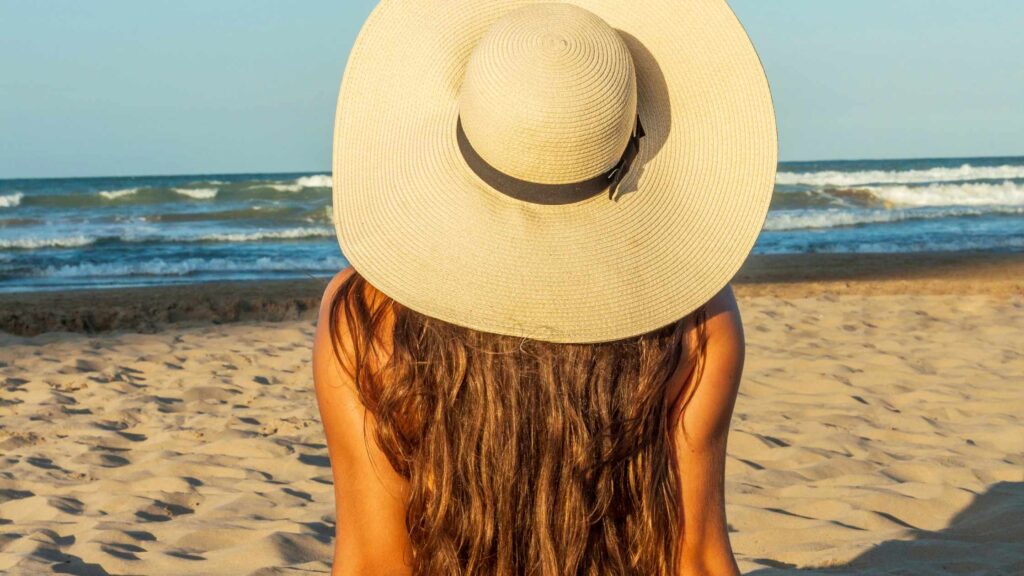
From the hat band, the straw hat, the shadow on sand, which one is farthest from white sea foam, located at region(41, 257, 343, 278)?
the hat band

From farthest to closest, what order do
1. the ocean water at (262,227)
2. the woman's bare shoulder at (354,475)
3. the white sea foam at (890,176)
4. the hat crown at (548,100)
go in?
the white sea foam at (890,176)
the ocean water at (262,227)
the woman's bare shoulder at (354,475)
the hat crown at (548,100)

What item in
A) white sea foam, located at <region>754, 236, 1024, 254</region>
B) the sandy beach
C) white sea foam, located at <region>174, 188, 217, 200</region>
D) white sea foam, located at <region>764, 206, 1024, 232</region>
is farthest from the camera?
white sea foam, located at <region>174, 188, 217, 200</region>

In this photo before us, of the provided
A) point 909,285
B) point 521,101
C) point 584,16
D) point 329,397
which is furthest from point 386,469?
point 909,285

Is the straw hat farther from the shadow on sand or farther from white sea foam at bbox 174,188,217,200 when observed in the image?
white sea foam at bbox 174,188,217,200

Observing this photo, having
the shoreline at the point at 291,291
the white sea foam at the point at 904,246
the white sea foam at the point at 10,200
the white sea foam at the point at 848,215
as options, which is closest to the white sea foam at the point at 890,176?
→ the white sea foam at the point at 848,215

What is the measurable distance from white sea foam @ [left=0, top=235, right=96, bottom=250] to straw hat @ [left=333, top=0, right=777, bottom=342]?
Result: 52.7 ft

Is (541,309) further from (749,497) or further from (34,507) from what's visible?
(34,507)

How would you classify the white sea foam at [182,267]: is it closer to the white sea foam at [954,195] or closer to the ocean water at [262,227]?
the ocean water at [262,227]

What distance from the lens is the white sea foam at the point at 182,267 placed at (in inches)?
503

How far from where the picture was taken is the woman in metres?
1.28

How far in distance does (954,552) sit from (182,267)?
11720 millimetres

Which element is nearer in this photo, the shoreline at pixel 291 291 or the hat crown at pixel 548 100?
the hat crown at pixel 548 100

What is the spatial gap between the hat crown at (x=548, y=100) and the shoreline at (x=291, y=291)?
6420mm

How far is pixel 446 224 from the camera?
1306mm
